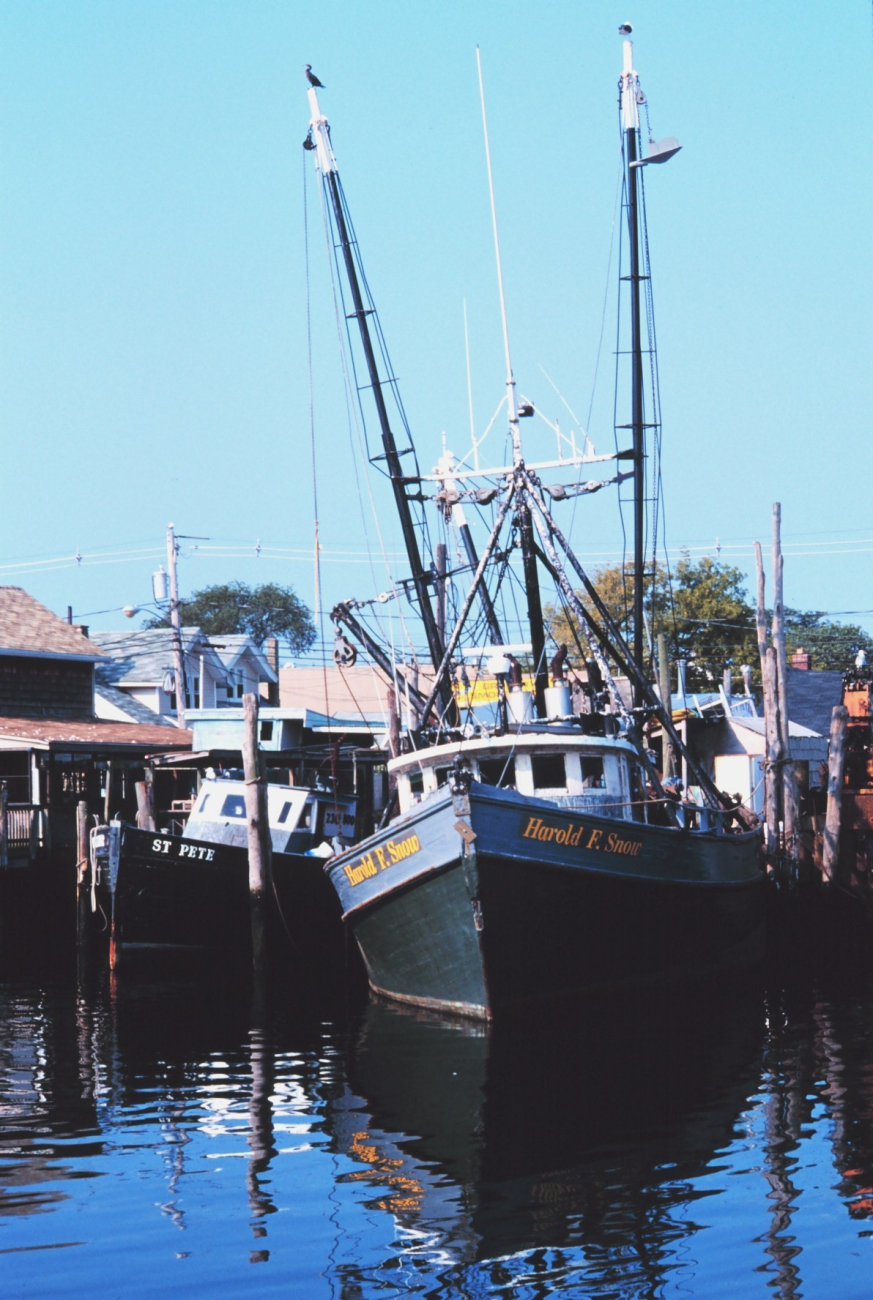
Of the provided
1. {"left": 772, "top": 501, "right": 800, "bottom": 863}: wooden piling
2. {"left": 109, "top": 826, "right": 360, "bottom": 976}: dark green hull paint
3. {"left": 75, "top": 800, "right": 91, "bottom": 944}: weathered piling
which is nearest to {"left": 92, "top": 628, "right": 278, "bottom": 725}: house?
{"left": 75, "top": 800, "right": 91, "bottom": 944}: weathered piling

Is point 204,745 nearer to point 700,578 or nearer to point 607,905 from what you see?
point 607,905

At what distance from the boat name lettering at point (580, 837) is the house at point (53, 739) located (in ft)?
55.2

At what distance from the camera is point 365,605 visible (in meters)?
24.4

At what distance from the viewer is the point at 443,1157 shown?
12227mm

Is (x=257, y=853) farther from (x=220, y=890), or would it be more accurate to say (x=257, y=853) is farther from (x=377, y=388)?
(x=377, y=388)

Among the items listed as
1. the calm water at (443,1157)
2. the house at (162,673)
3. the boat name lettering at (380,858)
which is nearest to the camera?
the calm water at (443,1157)

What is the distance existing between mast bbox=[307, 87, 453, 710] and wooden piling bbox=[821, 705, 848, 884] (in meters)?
8.16

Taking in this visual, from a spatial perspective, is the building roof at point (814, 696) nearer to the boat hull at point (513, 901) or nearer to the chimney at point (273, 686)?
the chimney at point (273, 686)

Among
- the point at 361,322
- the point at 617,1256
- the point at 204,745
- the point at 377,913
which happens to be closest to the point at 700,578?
the point at 204,745

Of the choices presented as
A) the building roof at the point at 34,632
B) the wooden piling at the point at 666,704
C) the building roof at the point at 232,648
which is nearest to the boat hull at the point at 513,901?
the wooden piling at the point at 666,704

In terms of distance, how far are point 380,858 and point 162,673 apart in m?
38.8

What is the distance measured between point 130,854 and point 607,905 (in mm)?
10533

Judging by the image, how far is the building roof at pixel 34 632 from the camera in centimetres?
4194

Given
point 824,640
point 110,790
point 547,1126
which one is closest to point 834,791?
point 110,790
